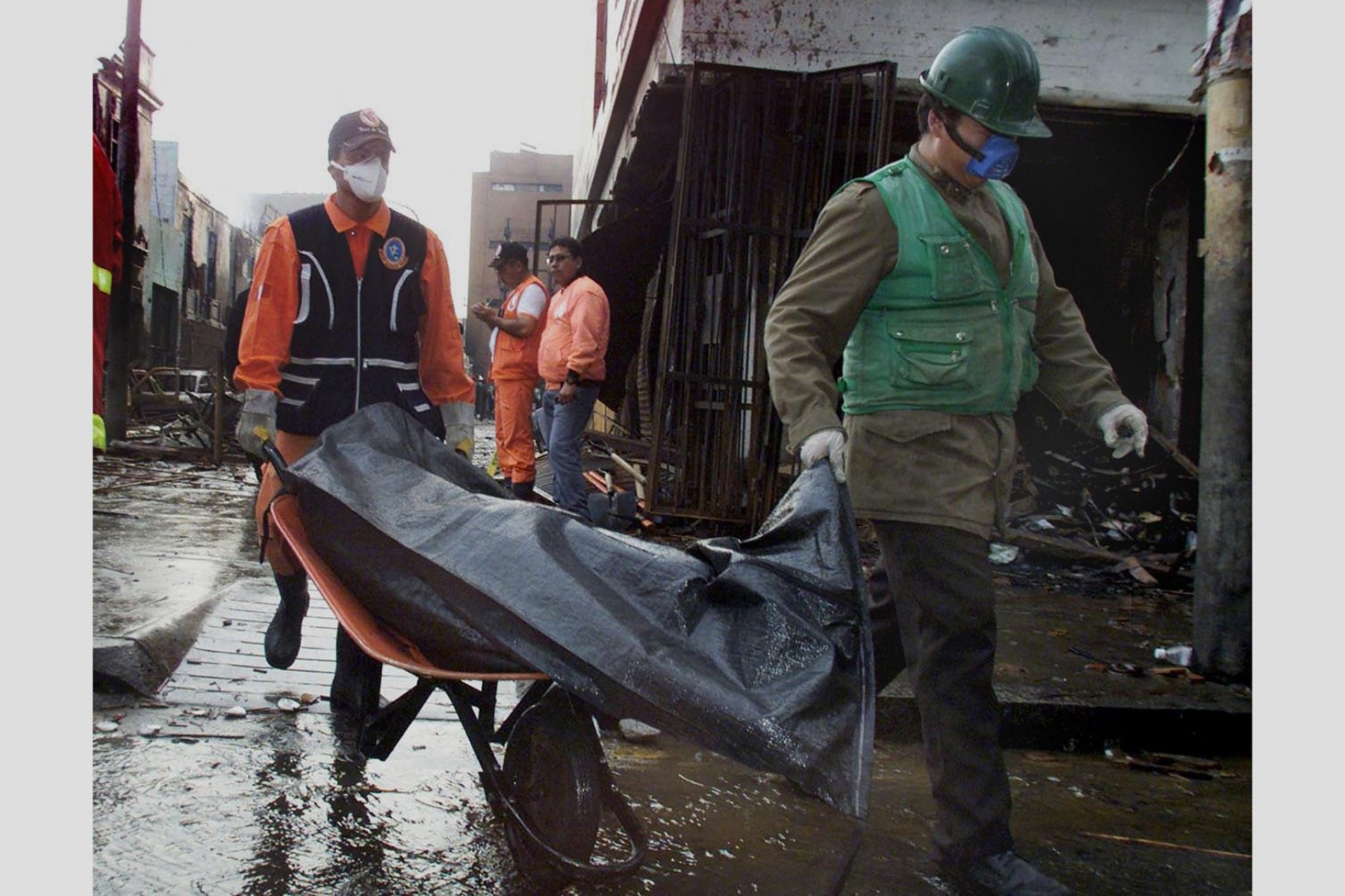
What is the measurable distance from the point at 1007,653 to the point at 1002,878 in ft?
7.09

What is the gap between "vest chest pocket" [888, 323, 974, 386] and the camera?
2.56 m

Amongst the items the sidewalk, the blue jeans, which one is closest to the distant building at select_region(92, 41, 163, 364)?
the blue jeans

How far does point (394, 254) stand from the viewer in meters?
3.50

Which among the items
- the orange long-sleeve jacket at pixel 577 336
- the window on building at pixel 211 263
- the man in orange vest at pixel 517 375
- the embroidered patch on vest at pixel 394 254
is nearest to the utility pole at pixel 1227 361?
the embroidered patch on vest at pixel 394 254

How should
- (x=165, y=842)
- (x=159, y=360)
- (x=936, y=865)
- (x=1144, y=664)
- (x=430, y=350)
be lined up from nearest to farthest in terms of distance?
(x=165, y=842)
(x=936, y=865)
(x=430, y=350)
(x=1144, y=664)
(x=159, y=360)

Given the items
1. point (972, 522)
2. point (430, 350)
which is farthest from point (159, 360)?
point (972, 522)

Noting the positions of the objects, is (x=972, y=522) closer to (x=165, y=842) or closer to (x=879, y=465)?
(x=879, y=465)

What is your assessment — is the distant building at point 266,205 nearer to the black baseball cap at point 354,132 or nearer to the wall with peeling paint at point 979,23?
the wall with peeling paint at point 979,23

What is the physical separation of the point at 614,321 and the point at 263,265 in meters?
9.38

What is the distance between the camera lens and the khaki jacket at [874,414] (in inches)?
100

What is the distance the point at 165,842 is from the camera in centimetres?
256

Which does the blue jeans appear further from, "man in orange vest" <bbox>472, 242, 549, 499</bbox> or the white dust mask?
the white dust mask

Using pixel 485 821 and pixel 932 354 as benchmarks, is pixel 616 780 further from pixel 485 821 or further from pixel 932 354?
pixel 932 354

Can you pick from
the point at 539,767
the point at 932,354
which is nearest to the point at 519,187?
the point at 932,354
